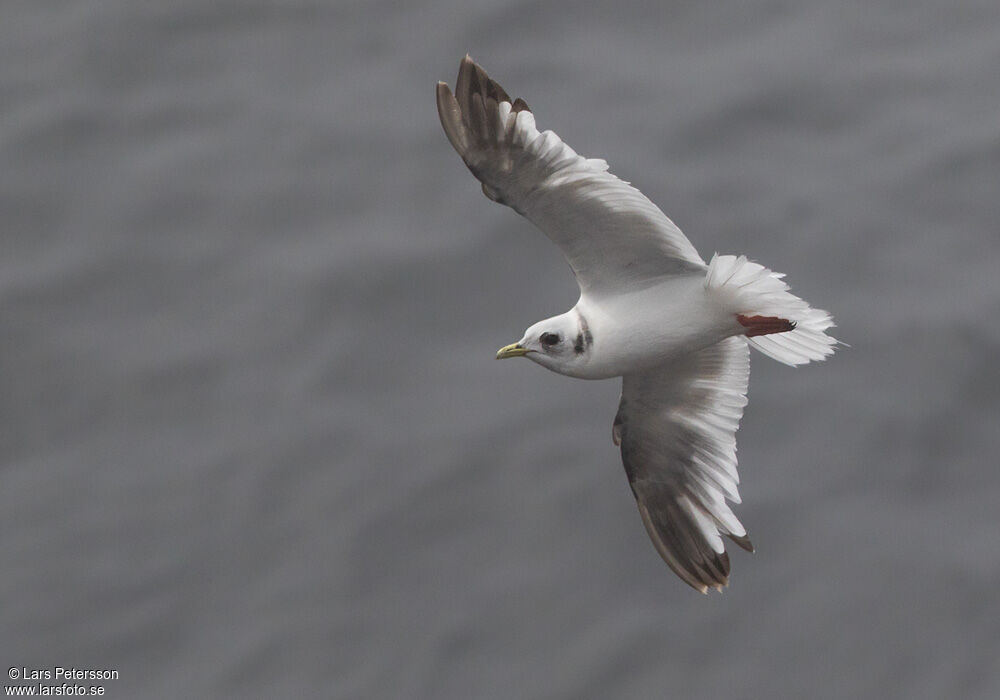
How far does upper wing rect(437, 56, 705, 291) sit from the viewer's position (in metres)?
8.51

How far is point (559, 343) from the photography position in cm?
902

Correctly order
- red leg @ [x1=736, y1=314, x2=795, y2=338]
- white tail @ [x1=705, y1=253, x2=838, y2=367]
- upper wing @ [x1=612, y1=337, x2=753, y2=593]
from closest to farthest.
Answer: white tail @ [x1=705, y1=253, x2=838, y2=367] → red leg @ [x1=736, y1=314, x2=795, y2=338] → upper wing @ [x1=612, y1=337, x2=753, y2=593]

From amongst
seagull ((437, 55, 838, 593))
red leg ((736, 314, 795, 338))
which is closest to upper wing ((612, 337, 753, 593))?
seagull ((437, 55, 838, 593))

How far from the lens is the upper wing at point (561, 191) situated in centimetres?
851

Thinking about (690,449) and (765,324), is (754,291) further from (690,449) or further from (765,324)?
(690,449)

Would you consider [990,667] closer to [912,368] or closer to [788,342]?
[912,368]

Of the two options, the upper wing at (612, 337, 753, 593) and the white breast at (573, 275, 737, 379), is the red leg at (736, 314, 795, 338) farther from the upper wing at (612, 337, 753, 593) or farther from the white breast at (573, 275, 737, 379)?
the upper wing at (612, 337, 753, 593)

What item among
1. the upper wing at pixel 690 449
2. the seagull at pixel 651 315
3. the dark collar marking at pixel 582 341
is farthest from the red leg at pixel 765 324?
the upper wing at pixel 690 449

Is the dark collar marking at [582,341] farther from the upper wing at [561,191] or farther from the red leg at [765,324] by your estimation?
the red leg at [765,324]

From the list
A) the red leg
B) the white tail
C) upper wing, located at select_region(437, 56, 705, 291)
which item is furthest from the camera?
the red leg

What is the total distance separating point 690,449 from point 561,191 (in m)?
2.29

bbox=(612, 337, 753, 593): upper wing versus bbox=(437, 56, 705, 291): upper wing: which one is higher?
bbox=(437, 56, 705, 291): upper wing

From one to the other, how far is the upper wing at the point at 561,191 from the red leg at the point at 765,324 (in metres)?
0.38

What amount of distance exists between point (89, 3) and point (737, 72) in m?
7.19
